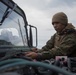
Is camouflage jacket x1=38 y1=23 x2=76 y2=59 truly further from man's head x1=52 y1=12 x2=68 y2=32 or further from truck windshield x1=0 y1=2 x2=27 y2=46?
truck windshield x1=0 y1=2 x2=27 y2=46

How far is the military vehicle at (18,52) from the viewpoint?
224 cm

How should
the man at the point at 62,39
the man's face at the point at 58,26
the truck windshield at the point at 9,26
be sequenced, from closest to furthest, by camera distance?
the truck windshield at the point at 9,26 < the man at the point at 62,39 < the man's face at the point at 58,26

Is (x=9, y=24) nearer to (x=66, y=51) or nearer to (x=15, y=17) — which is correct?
(x=15, y=17)

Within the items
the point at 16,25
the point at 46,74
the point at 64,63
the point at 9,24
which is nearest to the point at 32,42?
the point at 16,25

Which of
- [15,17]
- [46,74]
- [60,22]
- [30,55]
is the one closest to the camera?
[46,74]

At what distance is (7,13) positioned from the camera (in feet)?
14.3

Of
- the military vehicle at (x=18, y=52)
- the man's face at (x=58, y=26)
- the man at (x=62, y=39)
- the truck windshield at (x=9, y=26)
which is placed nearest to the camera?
the military vehicle at (x=18, y=52)

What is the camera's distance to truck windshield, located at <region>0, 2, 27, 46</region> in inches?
155

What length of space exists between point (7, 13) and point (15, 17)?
77 cm

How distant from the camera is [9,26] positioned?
447cm

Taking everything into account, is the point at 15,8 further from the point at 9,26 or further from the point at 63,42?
the point at 63,42

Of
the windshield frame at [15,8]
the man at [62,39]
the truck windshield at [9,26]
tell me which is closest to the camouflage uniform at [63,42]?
the man at [62,39]

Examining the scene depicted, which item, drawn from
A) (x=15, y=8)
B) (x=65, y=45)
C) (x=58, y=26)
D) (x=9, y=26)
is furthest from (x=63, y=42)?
(x=15, y=8)

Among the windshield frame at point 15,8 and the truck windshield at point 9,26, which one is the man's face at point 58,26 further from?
the windshield frame at point 15,8
